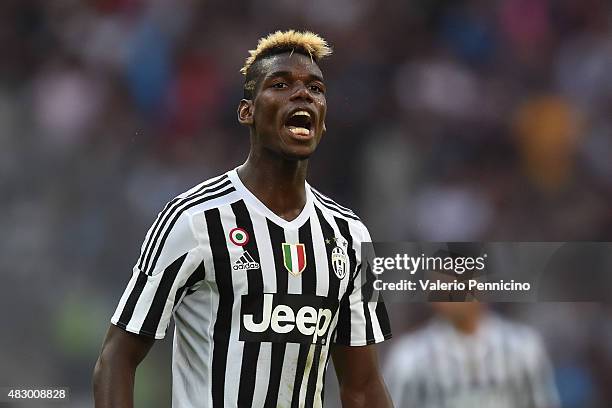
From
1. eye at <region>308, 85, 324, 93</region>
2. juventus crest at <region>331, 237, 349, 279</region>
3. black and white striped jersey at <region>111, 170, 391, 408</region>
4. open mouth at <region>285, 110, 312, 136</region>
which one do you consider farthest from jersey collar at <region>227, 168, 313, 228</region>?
eye at <region>308, 85, 324, 93</region>

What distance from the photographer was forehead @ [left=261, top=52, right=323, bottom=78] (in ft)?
8.79

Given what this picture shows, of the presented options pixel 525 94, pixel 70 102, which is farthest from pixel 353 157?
pixel 70 102

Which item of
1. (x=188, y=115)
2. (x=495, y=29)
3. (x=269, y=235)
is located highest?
(x=495, y=29)

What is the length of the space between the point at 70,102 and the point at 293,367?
6.79 ft

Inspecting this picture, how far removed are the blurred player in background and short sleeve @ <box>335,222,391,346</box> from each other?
1.23 metres

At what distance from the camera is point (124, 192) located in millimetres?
4148

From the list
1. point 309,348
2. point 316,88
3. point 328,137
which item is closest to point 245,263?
point 309,348

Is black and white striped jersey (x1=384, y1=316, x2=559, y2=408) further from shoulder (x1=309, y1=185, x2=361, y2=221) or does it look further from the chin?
the chin

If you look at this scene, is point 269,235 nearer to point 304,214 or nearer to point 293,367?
point 304,214

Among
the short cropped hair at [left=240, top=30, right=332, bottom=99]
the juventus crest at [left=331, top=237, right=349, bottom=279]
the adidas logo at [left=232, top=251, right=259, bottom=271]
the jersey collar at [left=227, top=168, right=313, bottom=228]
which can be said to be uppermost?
the short cropped hair at [left=240, top=30, right=332, bottom=99]

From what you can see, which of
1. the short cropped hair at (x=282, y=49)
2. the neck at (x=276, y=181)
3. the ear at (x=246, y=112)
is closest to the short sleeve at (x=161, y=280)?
the neck at (x=276, y=181)

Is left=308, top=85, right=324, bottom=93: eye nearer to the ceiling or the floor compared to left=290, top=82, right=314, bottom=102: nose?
nearer to the ceiling

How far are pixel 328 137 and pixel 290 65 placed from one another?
1.48 metres

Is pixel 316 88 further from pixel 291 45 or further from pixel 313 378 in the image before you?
pixel 313 378
